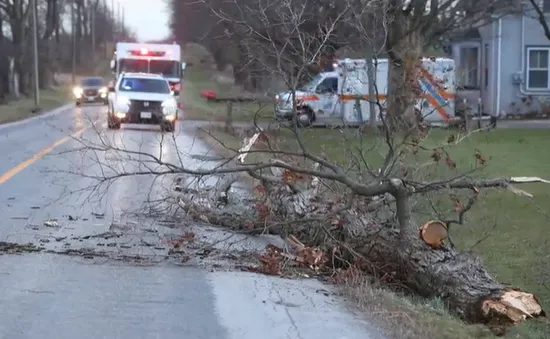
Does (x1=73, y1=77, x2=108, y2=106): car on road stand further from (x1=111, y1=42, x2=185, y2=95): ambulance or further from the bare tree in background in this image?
the bare tree in background

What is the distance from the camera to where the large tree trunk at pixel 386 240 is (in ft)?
28.9

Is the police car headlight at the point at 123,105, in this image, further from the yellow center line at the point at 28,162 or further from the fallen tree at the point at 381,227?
the fallen tree at the point at 381,227

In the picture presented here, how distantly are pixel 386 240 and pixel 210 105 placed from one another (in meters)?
41.5

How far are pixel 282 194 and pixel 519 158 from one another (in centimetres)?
1168

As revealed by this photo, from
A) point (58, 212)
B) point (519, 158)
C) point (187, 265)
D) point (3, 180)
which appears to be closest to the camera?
point (187, 265)

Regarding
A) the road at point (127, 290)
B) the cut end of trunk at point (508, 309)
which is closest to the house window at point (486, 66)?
the road at point (127, 290)

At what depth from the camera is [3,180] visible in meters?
16.5

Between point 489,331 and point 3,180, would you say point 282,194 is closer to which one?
point 489,331

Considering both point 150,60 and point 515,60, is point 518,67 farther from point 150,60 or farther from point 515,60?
point 150,60

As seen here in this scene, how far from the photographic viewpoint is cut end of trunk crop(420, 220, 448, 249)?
387 inches

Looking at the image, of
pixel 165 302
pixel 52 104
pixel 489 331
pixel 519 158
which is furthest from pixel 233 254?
pixel 52 104

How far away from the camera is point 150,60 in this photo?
133ft

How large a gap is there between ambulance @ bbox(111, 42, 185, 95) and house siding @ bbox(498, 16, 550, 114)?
42.0 ft

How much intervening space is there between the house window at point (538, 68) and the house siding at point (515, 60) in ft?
0.66
